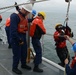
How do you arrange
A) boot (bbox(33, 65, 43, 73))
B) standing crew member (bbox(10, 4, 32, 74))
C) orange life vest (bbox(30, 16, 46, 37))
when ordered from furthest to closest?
boot (bbox(33, 65, 43, 73)), orange life vest (bbox(30, 16, 46, 37)), standing crew member (bbox(10, 4, 32, 74))

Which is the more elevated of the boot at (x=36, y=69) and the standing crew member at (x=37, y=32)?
the standing crew member at (x=37, y=32)

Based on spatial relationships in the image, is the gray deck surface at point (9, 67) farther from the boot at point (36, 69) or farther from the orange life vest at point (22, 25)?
the orange life vest at point (22, 25)

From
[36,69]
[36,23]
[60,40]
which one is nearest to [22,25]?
[36,23]

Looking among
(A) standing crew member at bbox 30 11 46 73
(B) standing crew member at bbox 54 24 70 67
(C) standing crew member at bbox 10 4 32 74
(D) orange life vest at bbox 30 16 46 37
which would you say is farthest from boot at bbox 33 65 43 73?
(B) standing crew member at bbox 54 24 70 67

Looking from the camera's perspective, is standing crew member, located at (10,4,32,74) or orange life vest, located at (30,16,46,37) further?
orange life vest, located at (30,16,46,37)

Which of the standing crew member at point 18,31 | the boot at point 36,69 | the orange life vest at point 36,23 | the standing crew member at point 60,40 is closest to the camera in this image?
the standing crew member at point 18,31

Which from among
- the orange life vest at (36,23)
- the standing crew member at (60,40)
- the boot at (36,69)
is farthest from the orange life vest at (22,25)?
the standing crew member at (60,40)

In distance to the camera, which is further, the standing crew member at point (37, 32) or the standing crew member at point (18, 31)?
the standing crew member at point (37, 32)

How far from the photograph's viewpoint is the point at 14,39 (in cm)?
526

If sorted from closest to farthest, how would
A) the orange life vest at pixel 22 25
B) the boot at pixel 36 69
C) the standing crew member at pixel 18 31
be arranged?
the standing crew member at pixel 18 31
the orange life vest at pixel 22 25
the boot at pixel 36 69

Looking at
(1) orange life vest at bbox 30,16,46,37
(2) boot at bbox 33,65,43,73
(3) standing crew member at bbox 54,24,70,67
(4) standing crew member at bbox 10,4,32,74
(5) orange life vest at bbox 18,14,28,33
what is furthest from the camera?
(3) standing crew member at bbox 54,24,70,67

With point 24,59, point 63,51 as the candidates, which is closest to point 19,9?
point 24,59

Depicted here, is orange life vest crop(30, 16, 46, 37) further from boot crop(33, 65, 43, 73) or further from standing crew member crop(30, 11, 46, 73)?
boot crop(33, 65, 43, 73)

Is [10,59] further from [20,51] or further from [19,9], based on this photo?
[19,9]
